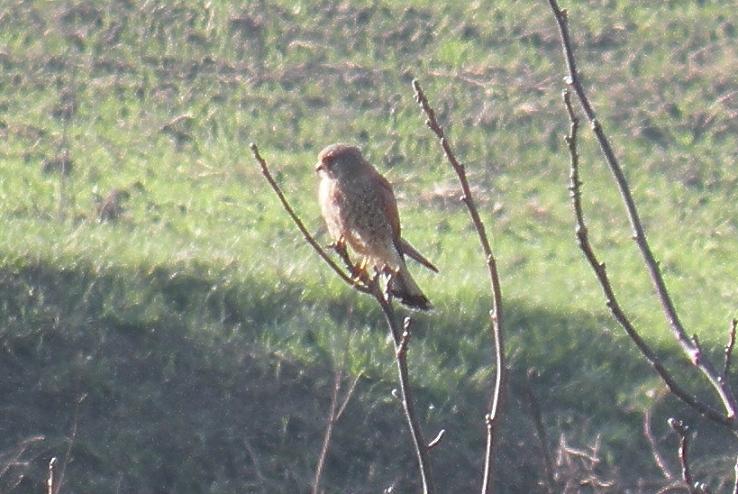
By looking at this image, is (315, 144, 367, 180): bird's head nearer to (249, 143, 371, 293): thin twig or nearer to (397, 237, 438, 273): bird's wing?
(397, 237, 438, 273): bird's wing

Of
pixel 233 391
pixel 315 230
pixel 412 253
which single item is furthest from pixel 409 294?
pixel 315 230

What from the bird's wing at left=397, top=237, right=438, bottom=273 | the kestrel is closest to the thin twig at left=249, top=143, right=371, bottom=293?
the bird's wing at left=397, top=237, right=438, bottom=273

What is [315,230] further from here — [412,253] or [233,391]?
[412,253]

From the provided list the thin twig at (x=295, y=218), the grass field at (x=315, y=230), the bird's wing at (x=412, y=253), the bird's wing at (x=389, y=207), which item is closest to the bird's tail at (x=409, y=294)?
the bird's wing at (x=412, y=253)

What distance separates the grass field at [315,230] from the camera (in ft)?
27.1

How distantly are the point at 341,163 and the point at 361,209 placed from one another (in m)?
0.27

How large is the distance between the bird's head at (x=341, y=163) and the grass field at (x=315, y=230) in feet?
5.36

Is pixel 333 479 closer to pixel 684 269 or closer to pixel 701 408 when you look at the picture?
pixel 684 269

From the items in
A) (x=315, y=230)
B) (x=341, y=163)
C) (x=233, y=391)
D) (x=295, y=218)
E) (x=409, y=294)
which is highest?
(x=295, y=218)

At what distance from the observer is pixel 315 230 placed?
10.7 m

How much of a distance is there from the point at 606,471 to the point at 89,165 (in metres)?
5.34

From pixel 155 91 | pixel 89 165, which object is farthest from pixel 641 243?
pixel 155 91

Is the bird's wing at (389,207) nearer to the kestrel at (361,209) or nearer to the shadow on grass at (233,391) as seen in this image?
the kestrel at (361,209)

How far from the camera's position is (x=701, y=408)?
87.7 inches
